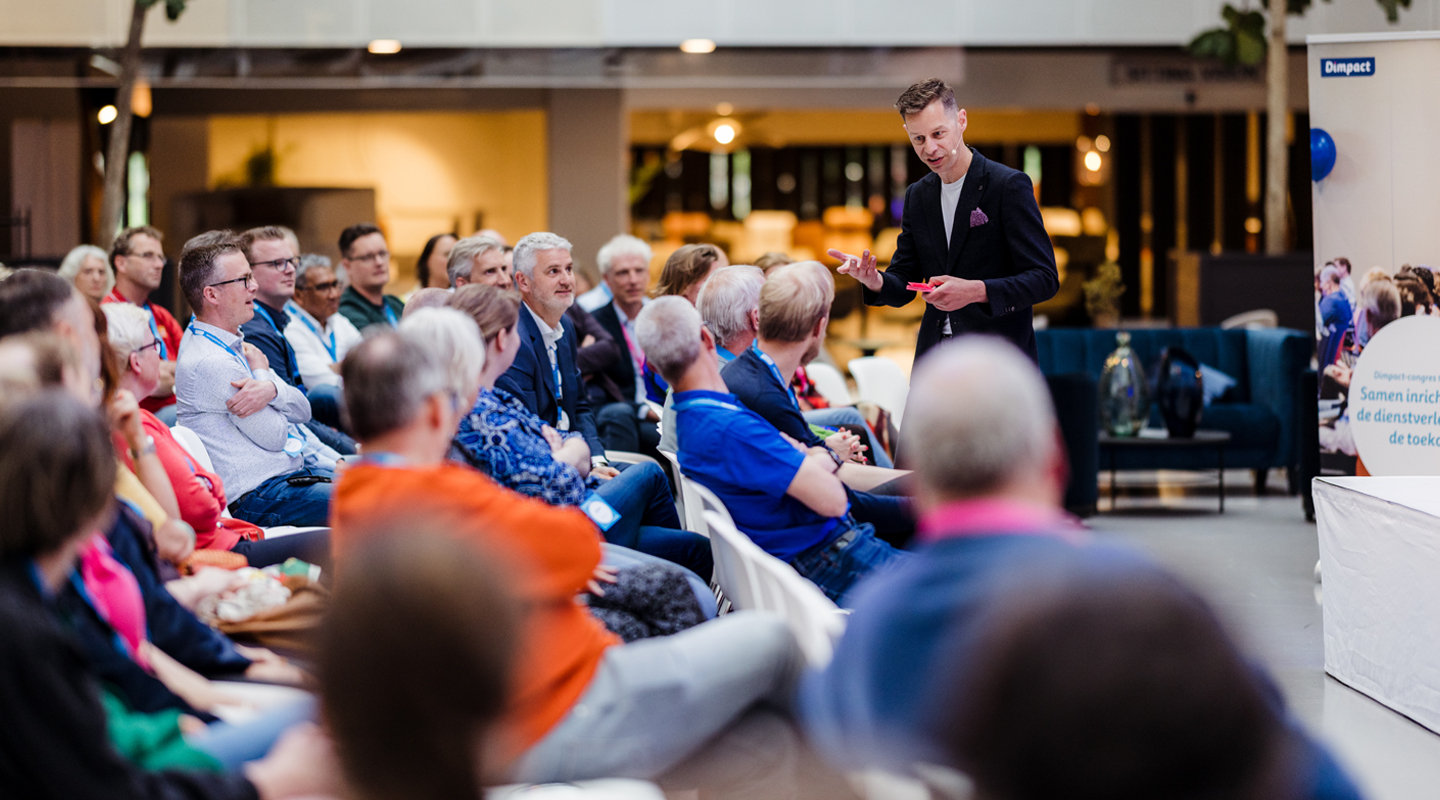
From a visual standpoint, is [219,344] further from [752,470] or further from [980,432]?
[980,432]

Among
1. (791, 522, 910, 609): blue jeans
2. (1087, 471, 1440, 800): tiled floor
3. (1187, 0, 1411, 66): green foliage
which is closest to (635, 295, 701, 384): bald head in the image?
(791, 522, 910, 609): blue jeans

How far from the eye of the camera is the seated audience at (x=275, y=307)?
4551mm

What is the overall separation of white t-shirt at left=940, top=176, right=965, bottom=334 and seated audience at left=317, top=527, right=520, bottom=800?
2.72m

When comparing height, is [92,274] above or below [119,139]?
below

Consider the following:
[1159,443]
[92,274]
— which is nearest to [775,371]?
[1159,443]

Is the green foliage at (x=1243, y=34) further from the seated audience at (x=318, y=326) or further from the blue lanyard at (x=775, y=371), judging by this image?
the blue lanyard at (x=775, y=371)

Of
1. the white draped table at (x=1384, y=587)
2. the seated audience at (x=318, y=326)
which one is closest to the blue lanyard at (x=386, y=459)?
the white draped table at (x=1384, y=587)

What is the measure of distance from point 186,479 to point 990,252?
223cm

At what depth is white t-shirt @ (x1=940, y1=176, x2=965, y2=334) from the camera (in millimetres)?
3820

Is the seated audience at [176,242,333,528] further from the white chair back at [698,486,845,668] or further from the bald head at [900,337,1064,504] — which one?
the bald head at [900,337,1064,504]

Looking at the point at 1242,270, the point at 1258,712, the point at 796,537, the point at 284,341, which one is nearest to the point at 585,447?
the point at 796,537

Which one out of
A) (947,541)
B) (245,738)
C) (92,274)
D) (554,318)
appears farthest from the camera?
(92,274)

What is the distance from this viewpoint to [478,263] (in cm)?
483

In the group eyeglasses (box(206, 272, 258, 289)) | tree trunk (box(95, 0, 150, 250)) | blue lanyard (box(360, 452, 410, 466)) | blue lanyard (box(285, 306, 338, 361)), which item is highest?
tree trunk (box(95, 0, 150, 250))
